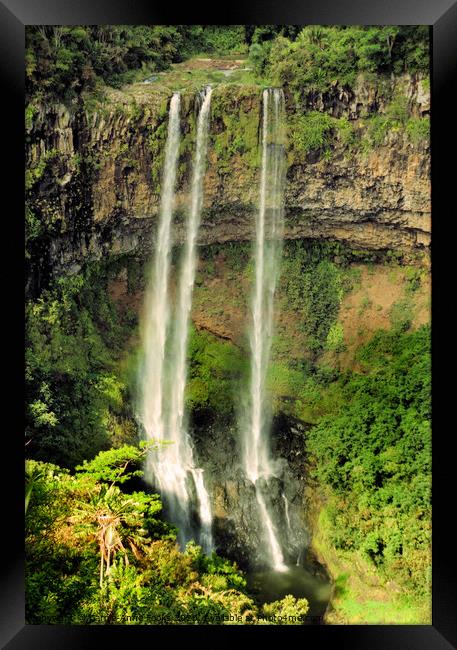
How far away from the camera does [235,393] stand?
621 centimetres

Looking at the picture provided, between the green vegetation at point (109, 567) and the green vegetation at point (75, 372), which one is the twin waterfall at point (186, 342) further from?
the green vegetation at point (109, 567)

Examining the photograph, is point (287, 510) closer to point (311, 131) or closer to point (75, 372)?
point (75, 372)


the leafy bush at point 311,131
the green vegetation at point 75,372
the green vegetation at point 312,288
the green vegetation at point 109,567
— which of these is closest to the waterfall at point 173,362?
the green vegetation at point 75,372

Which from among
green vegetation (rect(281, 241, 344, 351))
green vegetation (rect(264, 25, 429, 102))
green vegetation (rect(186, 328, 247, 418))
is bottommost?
green vegetation (rect(186, 328, 247, 418))

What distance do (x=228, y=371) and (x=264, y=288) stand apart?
0.99 m

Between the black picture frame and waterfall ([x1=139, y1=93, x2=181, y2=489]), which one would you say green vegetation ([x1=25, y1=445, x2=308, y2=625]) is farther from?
waterfall ([x1=139, y1=93, x2=181, y2=489])

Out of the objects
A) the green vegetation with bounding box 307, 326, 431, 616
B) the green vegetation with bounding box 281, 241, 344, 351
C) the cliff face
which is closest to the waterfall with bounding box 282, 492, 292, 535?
the green vegetation with bounding box 307, 326, 431, 616

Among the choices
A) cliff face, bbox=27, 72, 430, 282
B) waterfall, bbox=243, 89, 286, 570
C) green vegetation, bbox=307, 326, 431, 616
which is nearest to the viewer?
green vegetation, bbox=307, 326, 431, 616

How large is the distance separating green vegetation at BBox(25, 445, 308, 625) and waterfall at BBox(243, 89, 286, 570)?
1106mm

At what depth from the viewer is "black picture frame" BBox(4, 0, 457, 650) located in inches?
168
